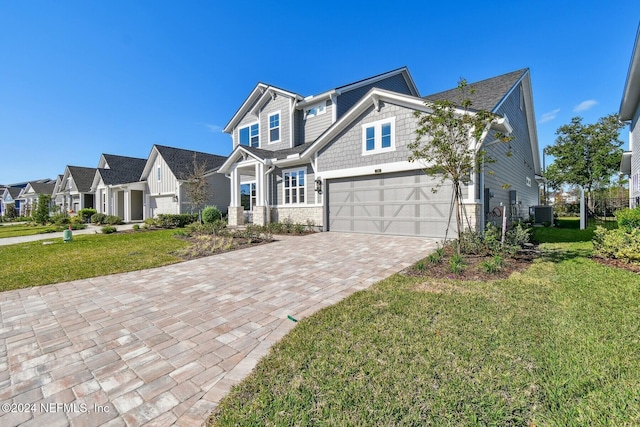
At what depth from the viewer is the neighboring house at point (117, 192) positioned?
2491 centimetres

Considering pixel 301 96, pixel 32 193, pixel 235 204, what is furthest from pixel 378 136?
pixel 32 193

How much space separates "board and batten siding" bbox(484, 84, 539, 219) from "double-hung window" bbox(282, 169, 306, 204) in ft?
26.7

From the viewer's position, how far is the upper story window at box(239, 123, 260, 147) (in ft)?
61.2

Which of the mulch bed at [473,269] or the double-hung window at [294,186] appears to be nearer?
the mulch bed at [473,269]

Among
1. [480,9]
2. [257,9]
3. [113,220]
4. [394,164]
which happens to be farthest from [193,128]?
[480,9]

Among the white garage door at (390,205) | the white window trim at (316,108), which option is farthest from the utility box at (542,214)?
the white window trim at (316,108)

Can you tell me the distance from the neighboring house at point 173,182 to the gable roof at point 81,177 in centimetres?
1082

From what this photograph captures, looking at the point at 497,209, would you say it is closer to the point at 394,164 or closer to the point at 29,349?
the point at 394,164

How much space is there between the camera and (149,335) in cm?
313

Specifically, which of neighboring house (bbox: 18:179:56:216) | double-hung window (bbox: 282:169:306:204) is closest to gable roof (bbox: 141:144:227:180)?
double-hung window (bbox: 282:169:306:204)

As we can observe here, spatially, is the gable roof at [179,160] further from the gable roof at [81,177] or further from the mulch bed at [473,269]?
the mulch bed at [473,269]

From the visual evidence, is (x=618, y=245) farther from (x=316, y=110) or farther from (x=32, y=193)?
(x=32, y=193)

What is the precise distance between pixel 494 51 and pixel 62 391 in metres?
18.0

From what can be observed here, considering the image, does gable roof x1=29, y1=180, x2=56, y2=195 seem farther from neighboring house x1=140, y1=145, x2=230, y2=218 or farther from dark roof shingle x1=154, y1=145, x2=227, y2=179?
dark roof shingle x1=154, y1=145, x2=227, y2=179
